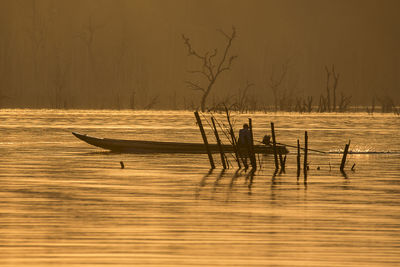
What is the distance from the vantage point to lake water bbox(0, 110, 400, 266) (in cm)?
1562

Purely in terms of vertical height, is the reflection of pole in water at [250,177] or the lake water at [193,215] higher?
the lake water at [193,215]

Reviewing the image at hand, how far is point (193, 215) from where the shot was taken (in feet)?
67.1

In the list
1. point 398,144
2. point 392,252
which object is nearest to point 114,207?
point 392,252

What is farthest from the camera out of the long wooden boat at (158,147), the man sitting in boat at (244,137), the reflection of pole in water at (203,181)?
the long wooden boat at (158,147)

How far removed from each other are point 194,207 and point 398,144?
3389 cm

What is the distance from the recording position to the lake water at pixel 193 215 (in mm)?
15625

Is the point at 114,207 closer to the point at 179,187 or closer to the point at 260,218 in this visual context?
the point at 260,218

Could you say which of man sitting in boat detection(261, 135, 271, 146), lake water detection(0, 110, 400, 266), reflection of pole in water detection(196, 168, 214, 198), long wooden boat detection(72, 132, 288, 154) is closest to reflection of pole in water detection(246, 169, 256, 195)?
lake water detection(0, 110, 400, 266)

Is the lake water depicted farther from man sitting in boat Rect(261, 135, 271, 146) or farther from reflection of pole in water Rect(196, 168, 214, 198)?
man sitting in boat Rect(261, 135, 271, 146)

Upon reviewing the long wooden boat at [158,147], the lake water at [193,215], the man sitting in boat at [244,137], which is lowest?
the long wooden boat at [158,147]

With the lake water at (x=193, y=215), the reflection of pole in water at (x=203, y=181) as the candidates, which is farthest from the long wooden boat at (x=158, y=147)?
the reflection of pole in water at (x=203, y=181)

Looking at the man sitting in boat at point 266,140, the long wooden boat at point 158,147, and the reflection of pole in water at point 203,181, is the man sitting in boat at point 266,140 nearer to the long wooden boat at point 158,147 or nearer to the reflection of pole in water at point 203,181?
the reflection of pole in water at point 203,181

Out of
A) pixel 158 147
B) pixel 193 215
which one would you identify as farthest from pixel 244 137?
pixel 193 215

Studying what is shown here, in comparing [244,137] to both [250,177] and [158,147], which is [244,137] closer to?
[250,177]
